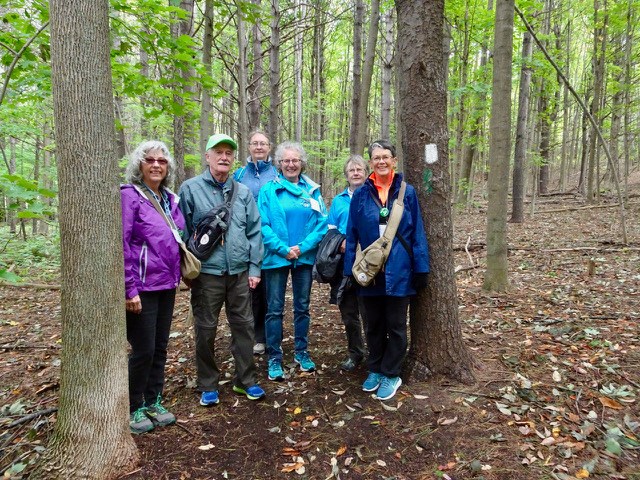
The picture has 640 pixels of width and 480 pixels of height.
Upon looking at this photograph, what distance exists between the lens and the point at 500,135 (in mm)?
5383

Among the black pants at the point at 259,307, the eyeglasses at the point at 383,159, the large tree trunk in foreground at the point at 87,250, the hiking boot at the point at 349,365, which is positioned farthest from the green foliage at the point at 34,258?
the eyeglasses at the point at 383,159

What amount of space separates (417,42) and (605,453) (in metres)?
3.33

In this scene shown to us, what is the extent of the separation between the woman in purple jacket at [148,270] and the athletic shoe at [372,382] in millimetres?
1621

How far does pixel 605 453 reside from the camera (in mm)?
2539

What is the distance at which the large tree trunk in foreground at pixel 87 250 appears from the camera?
Result: 2221mm

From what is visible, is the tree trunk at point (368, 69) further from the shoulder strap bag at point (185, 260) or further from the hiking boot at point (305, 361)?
the shoulder strap bag at point (185, 260)

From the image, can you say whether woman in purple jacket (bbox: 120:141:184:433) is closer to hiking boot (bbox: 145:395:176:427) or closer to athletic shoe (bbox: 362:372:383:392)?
hiking boot (bbox: 145:395:176:427)

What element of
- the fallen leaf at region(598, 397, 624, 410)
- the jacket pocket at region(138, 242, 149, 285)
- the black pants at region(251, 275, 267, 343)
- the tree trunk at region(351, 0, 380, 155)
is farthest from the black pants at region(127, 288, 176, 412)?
the tree trunk at region(351, 0, 380, 155)

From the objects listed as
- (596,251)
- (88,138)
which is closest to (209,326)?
(88,138)

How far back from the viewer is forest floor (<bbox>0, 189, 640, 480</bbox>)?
8.39 feet

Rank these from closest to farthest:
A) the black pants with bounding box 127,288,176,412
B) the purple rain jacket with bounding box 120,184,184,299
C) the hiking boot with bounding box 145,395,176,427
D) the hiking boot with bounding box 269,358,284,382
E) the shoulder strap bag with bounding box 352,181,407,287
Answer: the purple rain jacket with bounding box 120,184,184,299
the black pants with bounding box 127,288,176,412
the hiking boot with bounding box 145,395,176,427
the shoulder strap bag with bounding box 352,181,407,287
the hiking boot with bounding box 269,358,284,382

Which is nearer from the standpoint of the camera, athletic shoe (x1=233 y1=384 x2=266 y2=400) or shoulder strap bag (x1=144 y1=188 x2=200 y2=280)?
shoulder strap bag (x1=144 y1=188 x2=200 y2=280)

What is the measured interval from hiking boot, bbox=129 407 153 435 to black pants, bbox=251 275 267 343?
143 cm

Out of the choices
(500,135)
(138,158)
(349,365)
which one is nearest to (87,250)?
(138,158)
